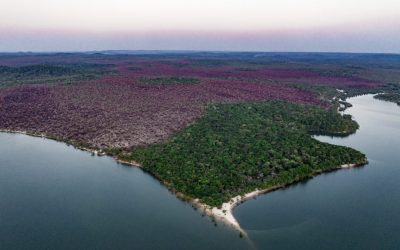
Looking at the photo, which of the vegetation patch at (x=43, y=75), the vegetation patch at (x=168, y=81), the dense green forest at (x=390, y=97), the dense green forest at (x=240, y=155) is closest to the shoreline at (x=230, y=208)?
the dense green forest at (x=240, y=155)

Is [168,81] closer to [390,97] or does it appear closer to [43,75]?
[43,75]

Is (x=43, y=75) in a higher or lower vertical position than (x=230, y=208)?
higher

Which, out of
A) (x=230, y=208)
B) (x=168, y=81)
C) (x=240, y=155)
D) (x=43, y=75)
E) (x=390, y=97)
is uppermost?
(x=43, y=75)

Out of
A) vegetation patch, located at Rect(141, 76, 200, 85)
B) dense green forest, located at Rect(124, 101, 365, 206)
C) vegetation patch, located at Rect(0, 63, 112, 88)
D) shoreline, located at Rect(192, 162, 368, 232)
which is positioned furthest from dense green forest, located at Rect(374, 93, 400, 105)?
vegetation patch, located at Rect(0, 63, 112, 88)

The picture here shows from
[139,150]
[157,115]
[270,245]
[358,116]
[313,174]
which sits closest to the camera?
[270,245]

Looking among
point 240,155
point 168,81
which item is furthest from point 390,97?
point 240,155

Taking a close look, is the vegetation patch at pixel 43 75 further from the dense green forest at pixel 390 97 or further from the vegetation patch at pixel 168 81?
the dense green forest at pixel 390 97

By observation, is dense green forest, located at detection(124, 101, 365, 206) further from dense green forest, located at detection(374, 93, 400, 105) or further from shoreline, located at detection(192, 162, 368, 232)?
dense green forest, located at detection(374, 93, 400, 105)

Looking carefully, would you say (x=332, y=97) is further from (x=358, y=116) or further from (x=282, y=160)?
(x=282, y=160)

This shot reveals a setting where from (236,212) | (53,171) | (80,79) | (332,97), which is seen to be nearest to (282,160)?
(236,212)
